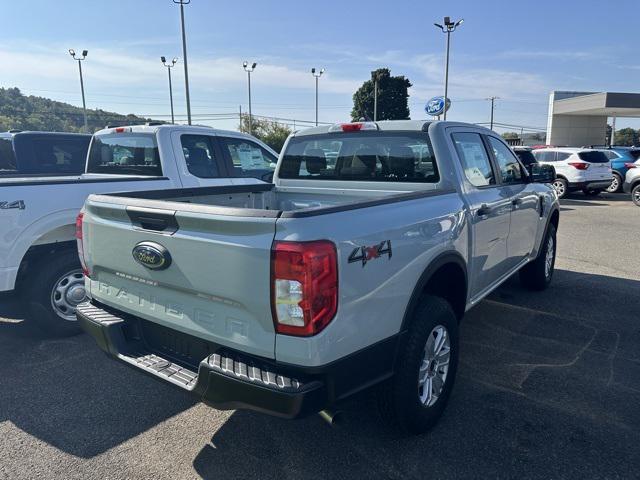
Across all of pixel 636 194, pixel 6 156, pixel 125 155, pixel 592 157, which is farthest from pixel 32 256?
pixel 592 157

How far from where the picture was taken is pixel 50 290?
14.1 ft

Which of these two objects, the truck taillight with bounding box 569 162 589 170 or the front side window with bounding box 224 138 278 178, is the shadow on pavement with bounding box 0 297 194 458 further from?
the truck taillight with bounding box 569 162 589 170

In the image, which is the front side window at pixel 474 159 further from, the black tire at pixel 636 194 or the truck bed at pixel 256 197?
the black tire at pixel 636 194

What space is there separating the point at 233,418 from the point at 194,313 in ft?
3.61

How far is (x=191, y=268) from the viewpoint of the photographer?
2.29 meters

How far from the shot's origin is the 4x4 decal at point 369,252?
7.03ft

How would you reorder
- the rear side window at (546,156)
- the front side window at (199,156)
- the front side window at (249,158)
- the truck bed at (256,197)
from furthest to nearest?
1. the rear side window at (546,156)
2. the front side window at (249,158)
3. the front side window at (199,156)
4. the truck bed at (256,197)

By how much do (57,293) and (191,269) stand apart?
2.80 meters

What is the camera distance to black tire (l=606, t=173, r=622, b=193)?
17344mm

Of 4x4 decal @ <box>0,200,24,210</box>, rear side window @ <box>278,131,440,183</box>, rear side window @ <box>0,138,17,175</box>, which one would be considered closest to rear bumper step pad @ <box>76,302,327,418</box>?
rear side window @ <box>278,131,440,183</box>

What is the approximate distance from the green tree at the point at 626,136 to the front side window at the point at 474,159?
87397mm

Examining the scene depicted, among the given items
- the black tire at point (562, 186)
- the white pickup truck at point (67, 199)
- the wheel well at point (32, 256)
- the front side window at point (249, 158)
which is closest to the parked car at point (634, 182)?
the black tire at point (562, 186)

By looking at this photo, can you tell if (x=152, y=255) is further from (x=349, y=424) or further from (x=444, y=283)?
(x=444, y=283)

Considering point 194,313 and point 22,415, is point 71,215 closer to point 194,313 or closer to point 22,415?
point 22,415
